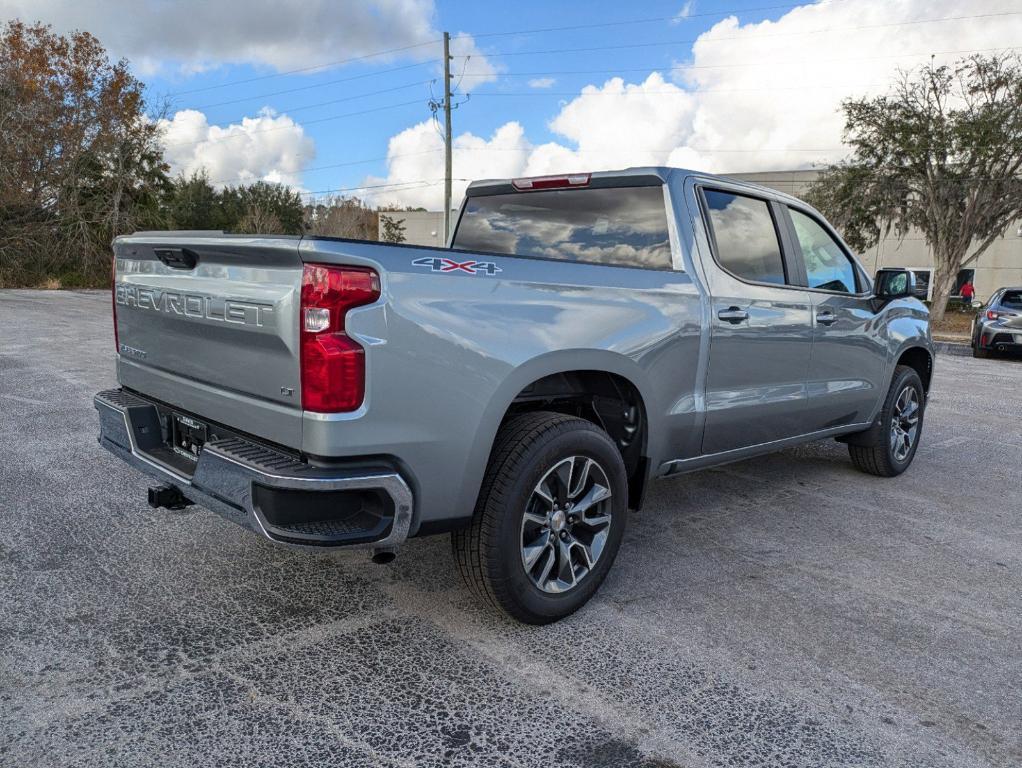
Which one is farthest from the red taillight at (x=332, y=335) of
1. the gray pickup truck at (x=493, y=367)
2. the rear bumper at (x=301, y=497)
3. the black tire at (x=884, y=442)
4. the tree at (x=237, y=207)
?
the tree at (x=237, y=207)

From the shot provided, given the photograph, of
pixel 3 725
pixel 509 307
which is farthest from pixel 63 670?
pixel 509 307

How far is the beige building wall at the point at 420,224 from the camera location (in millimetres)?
57531

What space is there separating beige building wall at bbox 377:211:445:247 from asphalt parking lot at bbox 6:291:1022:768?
52785 mm

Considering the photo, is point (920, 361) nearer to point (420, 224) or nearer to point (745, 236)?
point (745, 236)

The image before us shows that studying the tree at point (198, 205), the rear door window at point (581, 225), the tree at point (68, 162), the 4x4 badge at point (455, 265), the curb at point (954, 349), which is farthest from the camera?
the tree at point (198, 205)

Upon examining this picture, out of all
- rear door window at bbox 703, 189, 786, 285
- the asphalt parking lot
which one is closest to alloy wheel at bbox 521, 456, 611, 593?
the asphalt parking lot

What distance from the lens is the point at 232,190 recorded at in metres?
48.8

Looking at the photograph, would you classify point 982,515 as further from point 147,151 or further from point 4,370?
point 147,151

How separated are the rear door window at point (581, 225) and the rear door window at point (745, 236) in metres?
0.35

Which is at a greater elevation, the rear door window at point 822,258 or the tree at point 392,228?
the tree at point 392,228

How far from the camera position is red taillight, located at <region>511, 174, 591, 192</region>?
409 cm

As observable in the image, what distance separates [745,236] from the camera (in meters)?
4.20

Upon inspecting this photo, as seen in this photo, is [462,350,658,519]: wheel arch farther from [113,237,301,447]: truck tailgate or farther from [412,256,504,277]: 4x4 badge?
[113,237,301,447]: truck tailgate

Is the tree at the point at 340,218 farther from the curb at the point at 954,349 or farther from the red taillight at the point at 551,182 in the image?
the red taillight at the point at 551,182
